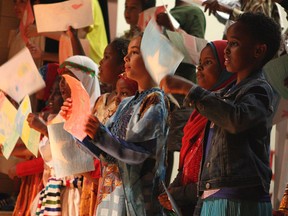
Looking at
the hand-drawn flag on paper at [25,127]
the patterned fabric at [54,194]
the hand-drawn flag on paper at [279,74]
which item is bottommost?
the patterned fabric at [54,194]

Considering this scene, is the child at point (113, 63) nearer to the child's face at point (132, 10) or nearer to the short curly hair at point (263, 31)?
the child's face at point (132, 10)

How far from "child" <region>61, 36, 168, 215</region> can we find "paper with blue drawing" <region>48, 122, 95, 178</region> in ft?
1.07

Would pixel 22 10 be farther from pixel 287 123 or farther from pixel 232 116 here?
pixel 232 116

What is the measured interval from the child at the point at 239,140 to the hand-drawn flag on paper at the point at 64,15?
5.82ft

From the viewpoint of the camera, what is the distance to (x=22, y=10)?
474 centimetres

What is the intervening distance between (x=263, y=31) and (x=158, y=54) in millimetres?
380

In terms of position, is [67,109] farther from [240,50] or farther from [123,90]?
[240,50]

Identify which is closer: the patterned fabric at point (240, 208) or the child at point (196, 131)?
the patterned fabric at point (240, 208)

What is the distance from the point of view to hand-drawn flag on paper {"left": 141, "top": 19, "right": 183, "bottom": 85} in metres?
2.30

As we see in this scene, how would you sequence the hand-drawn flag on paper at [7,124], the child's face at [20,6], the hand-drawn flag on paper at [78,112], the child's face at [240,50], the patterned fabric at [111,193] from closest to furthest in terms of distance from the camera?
the child's face at [240,50]
the hand-drawn flag on paper at [78,112]
the patterned fabric at [111,193]
the hand-drawn flag on paper at [7,124]
the child's face at [20,6]

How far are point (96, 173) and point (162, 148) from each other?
714 millimetres

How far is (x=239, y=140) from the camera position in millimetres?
2137

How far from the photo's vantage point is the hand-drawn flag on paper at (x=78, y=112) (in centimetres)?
240

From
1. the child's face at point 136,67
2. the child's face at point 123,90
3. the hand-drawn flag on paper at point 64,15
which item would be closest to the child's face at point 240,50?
the child's face at point 136,67
